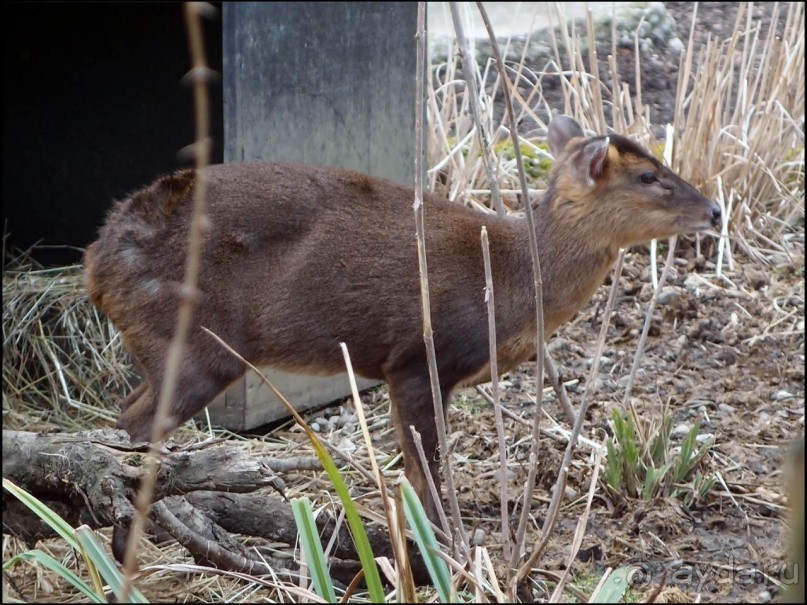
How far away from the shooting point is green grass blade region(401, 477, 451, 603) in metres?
2.67

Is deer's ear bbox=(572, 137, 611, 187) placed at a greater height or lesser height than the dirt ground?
Result: greater

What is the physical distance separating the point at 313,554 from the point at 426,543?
27cm

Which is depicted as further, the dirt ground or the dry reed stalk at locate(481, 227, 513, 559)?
the dirt ground

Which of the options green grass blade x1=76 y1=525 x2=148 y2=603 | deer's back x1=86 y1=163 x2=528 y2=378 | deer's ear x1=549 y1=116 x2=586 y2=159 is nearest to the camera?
green grass blade x1=76 y1=525 x2=148 y2=603

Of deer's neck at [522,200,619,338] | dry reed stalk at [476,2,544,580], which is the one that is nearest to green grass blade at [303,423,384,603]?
dry reed stalk at [476,2,544,580]

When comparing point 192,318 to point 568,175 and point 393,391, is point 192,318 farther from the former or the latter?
point 568,175

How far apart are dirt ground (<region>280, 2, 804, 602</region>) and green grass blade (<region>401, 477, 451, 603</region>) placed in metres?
1.12

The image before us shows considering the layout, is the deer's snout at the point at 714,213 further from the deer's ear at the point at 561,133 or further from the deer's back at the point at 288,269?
the deer's back at the point at 288,269

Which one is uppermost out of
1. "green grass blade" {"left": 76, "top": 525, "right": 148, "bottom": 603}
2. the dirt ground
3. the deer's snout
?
the deer's snout

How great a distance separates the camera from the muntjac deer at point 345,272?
13.7ft

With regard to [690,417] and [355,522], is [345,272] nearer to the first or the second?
[690,417]

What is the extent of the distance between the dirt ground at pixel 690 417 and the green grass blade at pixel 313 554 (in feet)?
4.26

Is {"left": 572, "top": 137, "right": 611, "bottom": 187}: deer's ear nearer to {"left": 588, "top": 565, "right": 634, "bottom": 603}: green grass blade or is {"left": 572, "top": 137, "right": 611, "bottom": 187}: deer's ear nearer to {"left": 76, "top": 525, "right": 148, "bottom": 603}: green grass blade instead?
{"left": 588, "top": 565, "right": 634, "bottom": 603}: green grass blade

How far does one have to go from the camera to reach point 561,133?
16.3ft
